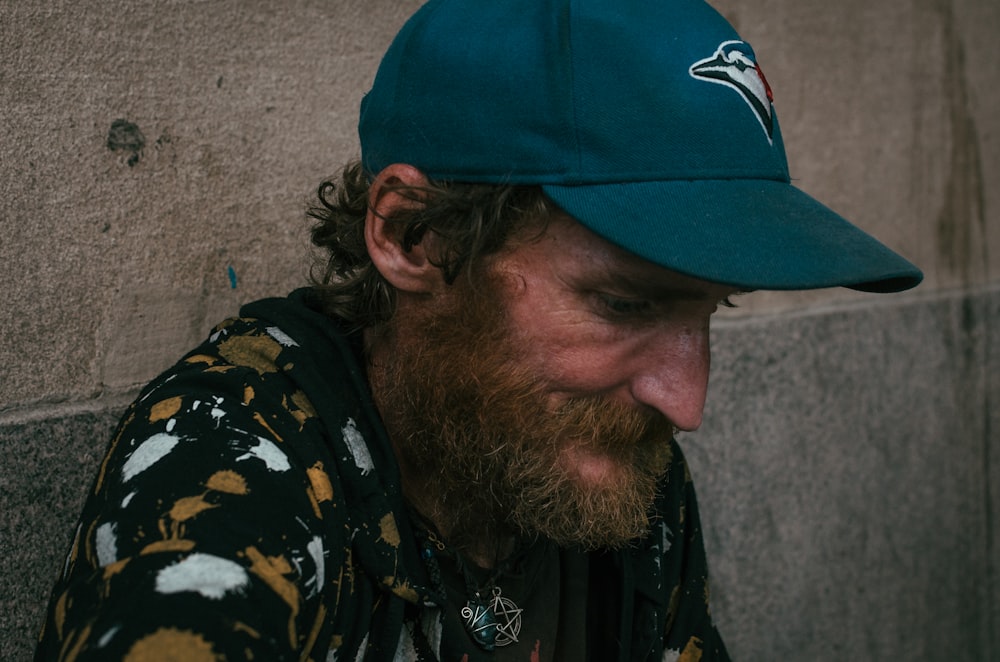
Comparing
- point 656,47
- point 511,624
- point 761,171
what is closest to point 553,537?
point 511,624

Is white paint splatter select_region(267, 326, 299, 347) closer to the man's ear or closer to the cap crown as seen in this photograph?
the man's ear

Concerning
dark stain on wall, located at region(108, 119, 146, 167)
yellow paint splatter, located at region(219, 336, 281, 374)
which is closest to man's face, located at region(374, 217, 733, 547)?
yellow paint splatter, located at region(219, 336, 281, 374)

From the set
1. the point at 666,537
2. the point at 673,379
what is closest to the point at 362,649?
the point at 673,379

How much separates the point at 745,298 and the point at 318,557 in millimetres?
2147

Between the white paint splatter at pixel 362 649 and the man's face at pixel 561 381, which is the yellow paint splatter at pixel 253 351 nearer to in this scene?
the man's face at pixel 561 381

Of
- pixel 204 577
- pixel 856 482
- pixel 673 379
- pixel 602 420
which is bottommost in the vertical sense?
pixel 856 482

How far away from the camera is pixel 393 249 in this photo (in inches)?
68.6

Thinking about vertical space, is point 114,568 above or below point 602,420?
below

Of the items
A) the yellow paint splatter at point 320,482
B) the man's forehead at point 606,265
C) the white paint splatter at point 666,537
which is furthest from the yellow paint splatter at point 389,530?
the white paint splatter at point 666,537

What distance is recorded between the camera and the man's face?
157 cm

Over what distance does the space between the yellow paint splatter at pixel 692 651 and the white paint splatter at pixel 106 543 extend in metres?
1.22

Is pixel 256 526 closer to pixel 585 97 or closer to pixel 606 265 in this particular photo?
pixel 606 265

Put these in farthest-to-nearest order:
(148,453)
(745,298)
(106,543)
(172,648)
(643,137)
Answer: (745,298)
(643,137)
(148,453)
(106,543)
(172,648)

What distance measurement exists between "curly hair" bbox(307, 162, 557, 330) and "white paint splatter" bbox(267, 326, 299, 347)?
0.61 feet
